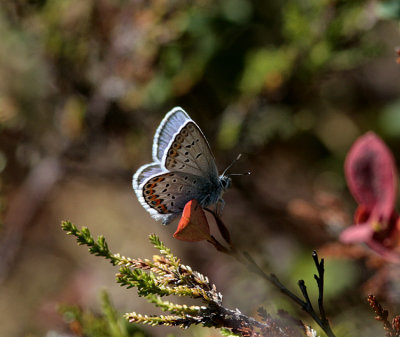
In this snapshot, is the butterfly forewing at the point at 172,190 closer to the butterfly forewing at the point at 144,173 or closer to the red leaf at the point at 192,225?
the butterfly forewing at the point at 144,173

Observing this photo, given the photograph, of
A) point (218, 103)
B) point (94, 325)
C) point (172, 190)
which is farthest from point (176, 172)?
point (218, 103)

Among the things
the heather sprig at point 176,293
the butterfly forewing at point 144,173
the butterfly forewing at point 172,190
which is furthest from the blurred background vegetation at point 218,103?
the heather sprig at point 176,293

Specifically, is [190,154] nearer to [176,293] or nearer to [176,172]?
[176,172]

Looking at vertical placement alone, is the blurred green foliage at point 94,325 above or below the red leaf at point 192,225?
above

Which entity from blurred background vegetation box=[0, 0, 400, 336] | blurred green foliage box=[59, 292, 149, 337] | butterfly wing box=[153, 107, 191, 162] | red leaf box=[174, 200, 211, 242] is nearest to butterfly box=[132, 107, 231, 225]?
butterfly wing box=[153, 107, 191, 162]

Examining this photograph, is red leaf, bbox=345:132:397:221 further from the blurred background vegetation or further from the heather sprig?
the blurred background vegetation

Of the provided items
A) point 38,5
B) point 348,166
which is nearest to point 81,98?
point 38,5

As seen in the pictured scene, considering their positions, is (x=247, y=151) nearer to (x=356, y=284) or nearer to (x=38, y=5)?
(x=356, y=284)
